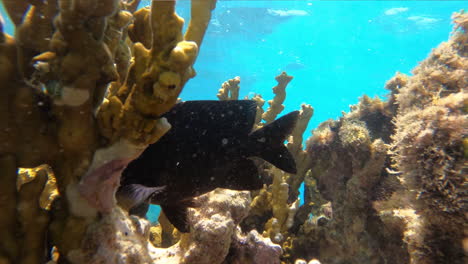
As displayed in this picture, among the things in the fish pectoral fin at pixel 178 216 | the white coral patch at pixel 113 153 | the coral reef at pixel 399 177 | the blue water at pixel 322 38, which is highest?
the blue water at pixel 322 38

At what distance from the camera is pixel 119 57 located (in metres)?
1.44

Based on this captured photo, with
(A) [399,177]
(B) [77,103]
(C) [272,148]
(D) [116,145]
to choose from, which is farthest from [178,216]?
(A) [399,177]

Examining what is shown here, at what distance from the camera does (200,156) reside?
1948 mm

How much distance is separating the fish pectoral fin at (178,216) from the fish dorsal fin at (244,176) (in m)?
0.41

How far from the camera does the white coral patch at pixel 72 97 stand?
1.08 m

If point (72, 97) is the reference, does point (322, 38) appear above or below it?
above

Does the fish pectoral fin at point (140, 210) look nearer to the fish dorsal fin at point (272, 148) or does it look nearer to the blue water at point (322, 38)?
the fish dorsal fin at point (272, 148)

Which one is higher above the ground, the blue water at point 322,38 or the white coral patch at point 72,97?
the blue water at point 322,38

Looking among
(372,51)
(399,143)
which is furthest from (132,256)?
(372,51)

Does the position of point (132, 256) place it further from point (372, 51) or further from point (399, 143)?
point (372, 51)

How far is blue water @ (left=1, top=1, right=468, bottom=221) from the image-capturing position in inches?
888

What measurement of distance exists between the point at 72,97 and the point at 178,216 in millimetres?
→ 1233

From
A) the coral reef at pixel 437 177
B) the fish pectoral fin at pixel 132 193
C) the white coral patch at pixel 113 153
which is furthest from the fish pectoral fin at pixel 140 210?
the coral reef at pixel 437 177

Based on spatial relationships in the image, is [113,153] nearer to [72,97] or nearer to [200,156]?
[72,97]
